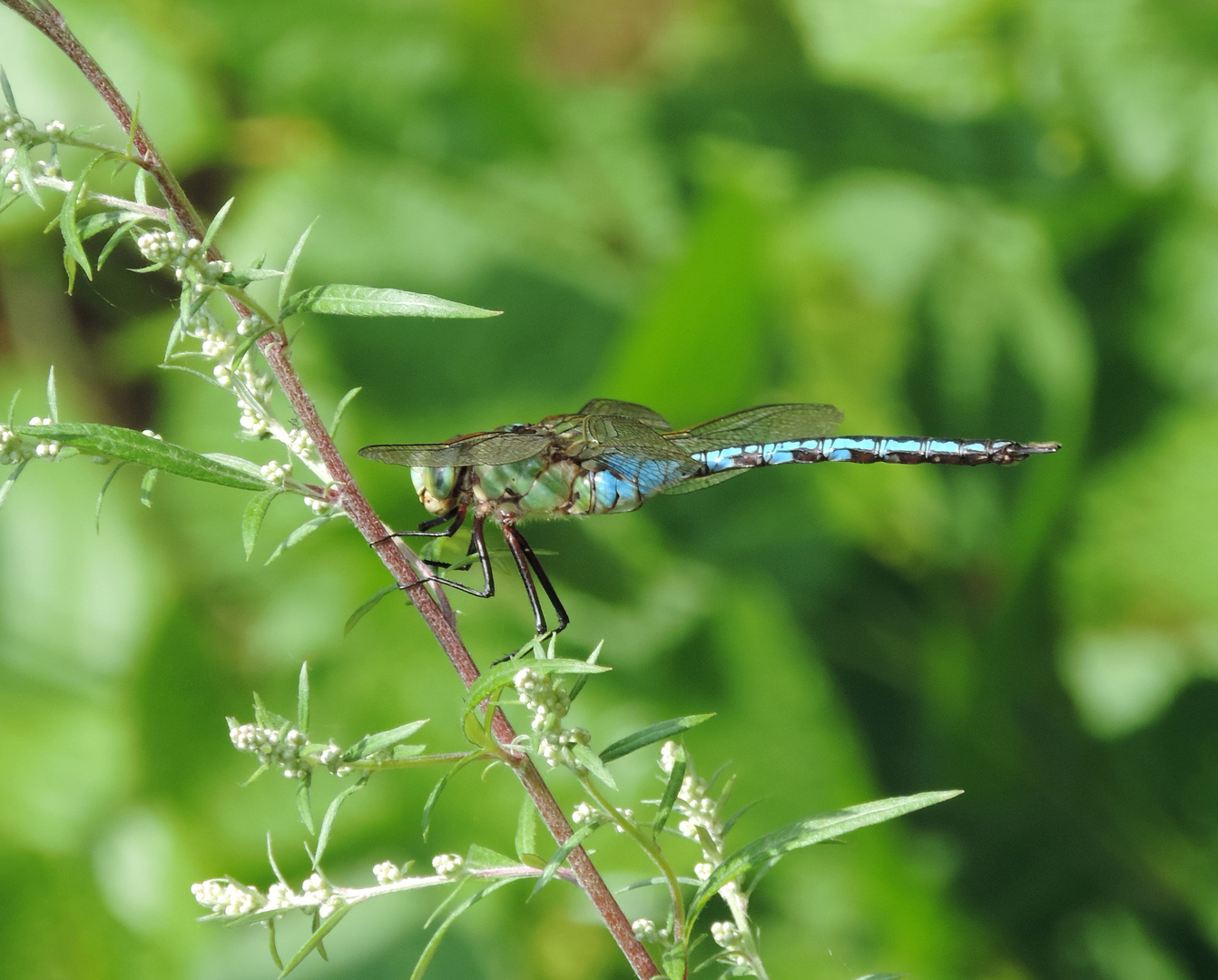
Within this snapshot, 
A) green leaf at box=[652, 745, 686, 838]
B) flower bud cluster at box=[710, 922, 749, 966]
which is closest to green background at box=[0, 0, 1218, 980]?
flower bud cluster at box=[710, 922, 749, 966]

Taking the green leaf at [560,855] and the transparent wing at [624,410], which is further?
the transparent wing at [624,410]

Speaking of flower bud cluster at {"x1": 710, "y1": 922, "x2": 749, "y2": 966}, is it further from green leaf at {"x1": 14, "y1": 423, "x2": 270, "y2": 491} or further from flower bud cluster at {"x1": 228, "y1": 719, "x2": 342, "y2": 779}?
green leaf at {"x1": 14, "y1": 423, "x2": 270, "y2": 491}

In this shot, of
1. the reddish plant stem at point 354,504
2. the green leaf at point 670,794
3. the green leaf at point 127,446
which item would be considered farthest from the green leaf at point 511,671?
the green leaf at point 127,446

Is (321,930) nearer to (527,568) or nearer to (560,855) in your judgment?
(560,855)

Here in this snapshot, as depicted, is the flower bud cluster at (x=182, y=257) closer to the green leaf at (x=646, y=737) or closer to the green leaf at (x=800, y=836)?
the green leaf at (x=646, y=737)

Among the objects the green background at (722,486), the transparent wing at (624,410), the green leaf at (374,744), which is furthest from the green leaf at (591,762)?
the green background at (722,486)

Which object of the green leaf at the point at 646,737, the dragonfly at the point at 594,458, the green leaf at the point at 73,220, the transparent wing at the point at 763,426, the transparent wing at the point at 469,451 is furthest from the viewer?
the transparent wing at the point at 763,426

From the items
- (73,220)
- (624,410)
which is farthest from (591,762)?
(624,410)

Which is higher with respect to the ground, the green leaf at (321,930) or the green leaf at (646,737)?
the green leaf at (646,737)

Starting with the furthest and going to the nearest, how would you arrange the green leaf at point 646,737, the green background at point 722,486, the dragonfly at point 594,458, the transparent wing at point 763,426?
the green background at point 722,486 → the transparent wing at point 763,426 → the dragonfly at point 594,458 → the green leaf at point 646,737

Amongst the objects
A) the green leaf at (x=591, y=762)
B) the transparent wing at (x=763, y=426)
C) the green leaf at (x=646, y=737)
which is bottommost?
the green leaf at (x=646, y=737)
